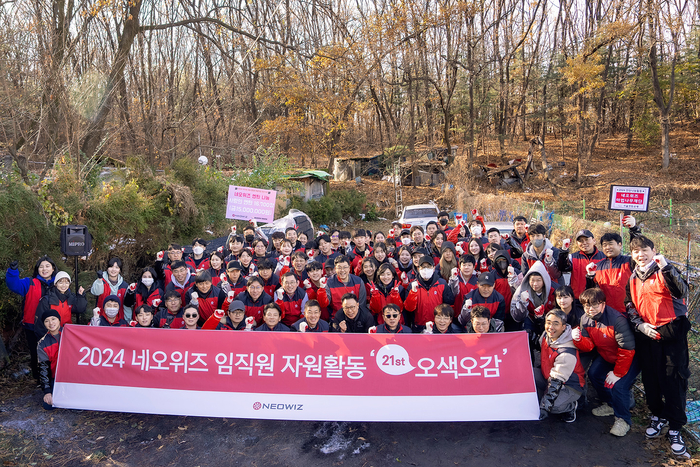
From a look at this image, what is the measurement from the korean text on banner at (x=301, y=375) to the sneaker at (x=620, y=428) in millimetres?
793

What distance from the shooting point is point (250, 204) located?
32.5 feet

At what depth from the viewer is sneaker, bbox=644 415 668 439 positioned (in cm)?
436

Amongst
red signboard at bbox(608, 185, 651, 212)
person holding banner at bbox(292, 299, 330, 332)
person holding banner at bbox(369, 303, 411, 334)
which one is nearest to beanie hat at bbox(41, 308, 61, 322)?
person holding banner at bbox(292, 299, 330, 332)

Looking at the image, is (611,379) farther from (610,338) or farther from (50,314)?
(50,314)


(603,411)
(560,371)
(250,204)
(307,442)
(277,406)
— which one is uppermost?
(250,204)

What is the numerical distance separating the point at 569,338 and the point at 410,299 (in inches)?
74.8

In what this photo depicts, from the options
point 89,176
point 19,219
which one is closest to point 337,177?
point 89,176

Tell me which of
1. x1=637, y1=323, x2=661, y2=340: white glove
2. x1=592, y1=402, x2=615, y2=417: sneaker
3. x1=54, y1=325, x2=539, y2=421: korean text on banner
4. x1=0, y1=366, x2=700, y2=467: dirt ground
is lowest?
x1=0, y1=366, x2=700, y2=467: dirt ground

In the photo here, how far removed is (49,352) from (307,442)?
3.06 meters

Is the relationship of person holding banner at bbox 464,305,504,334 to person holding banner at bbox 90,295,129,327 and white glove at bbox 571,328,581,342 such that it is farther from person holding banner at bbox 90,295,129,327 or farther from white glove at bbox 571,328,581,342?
person holding banner at bbox 90,295,129,327

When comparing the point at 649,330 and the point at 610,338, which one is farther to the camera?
the point at 610,338

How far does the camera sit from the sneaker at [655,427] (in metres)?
4.36

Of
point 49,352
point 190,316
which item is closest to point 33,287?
point 49,352

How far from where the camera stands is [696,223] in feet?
46.0
